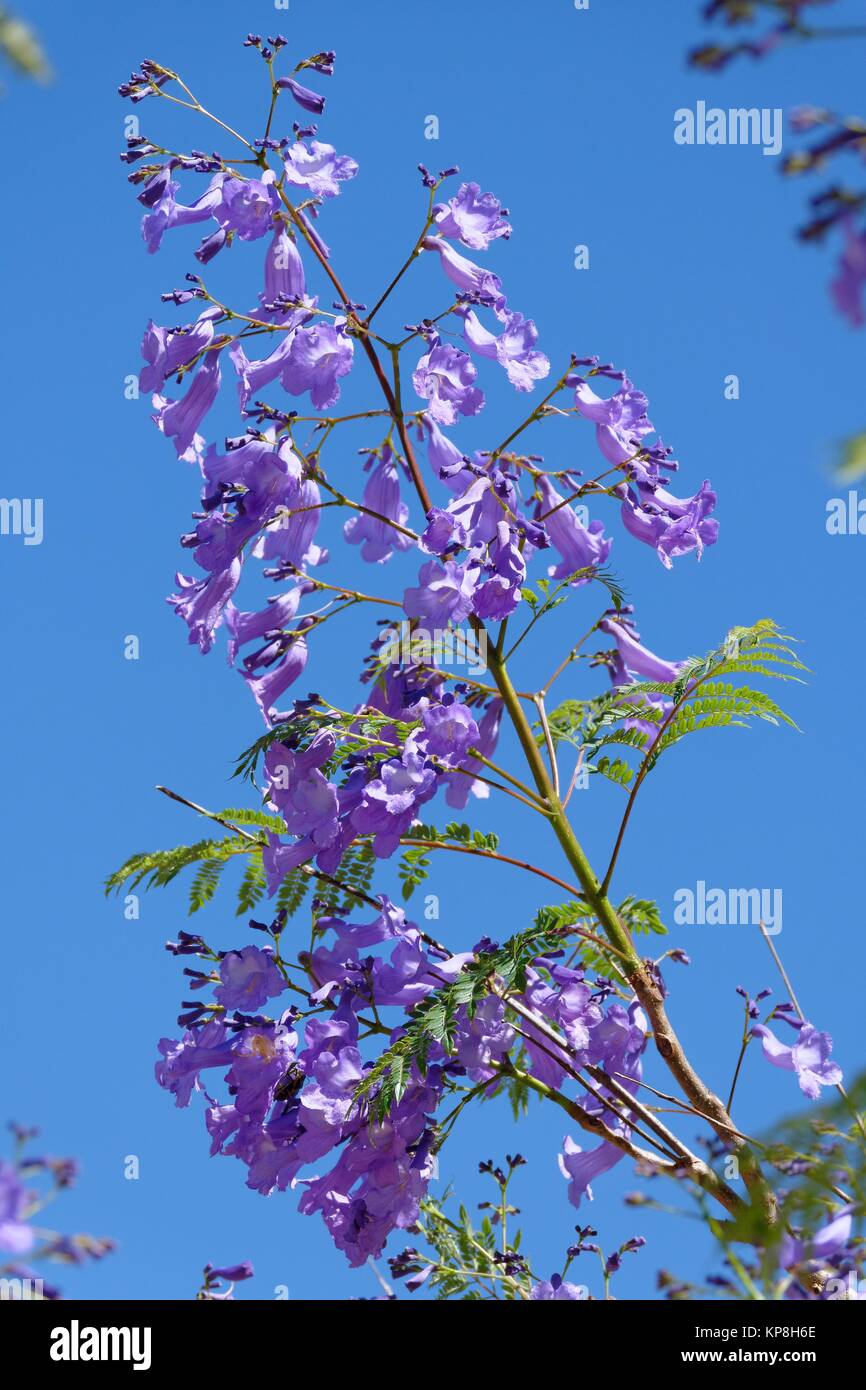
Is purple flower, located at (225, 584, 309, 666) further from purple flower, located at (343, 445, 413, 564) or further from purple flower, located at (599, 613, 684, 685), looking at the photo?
purple flower, located at (599, 613, 684, 685)

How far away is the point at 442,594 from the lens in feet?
10.2

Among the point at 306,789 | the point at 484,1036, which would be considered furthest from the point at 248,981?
the point at 484,1036

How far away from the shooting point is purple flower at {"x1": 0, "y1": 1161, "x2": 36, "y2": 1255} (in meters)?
1.21

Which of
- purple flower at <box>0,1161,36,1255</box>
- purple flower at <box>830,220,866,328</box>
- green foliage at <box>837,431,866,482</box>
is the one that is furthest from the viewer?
purple flower at <box>0,1161,36,1255</box>

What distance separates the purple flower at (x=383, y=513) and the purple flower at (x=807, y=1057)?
5.02 feet

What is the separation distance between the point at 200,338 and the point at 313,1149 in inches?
75.1

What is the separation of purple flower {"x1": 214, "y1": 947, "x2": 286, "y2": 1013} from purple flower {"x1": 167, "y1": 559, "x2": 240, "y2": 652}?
76 centimetres

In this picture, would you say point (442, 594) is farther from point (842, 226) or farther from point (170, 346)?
point (842, 226)

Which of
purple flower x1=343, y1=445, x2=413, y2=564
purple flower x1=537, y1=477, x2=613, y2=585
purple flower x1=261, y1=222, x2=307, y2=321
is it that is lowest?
purple flower x1=537, y1=477, x2=613, y2=585

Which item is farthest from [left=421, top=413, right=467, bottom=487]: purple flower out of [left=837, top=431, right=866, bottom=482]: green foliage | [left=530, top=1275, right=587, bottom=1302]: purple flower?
[left=837, top=431, right=866, bottom=482]: green foliage

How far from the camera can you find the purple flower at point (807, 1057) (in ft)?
10.9
